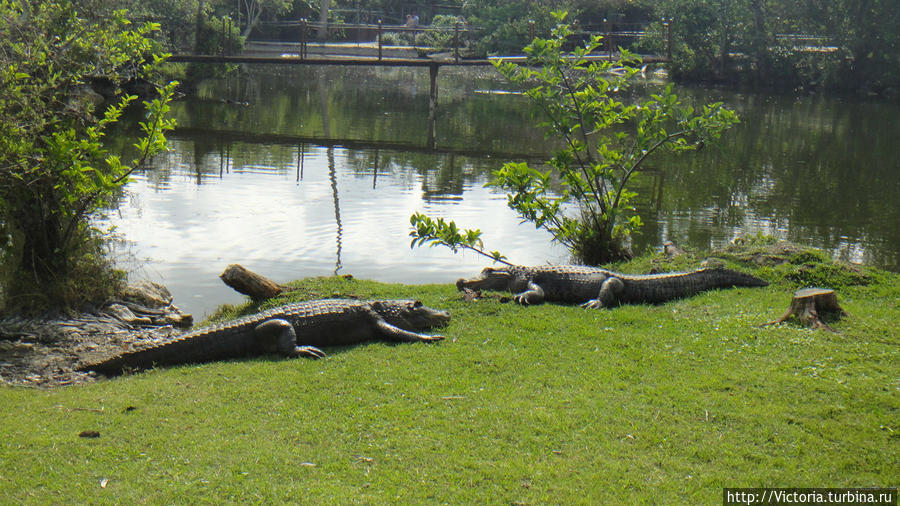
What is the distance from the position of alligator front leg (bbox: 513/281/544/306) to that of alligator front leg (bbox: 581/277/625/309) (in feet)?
1.53

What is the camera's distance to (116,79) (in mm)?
8750

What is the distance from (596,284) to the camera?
25.7 feet

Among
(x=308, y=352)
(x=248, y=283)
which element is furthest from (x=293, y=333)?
(x=248, y=283)

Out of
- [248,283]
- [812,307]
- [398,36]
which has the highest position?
[398,36]

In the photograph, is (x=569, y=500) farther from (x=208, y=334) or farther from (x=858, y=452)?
(x=208, y=334)

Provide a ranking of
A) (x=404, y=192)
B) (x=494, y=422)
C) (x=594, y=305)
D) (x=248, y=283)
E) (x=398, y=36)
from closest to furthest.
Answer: (x=494, y=422) < (x=594, y=305) < (x=248, y=283) < (x=404, y=192) < (x=398, y=36)

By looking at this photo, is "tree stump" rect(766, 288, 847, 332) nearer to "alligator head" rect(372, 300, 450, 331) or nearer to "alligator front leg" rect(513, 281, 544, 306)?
"alligator front leg" rect(513, 281, 544, 306)

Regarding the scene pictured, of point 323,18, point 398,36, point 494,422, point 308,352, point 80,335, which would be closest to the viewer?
point 494,422

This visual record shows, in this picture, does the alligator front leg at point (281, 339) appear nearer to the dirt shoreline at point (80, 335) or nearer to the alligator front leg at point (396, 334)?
the alligator front leg at point (396, 334)

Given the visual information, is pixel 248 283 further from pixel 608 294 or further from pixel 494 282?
pixel 608 294

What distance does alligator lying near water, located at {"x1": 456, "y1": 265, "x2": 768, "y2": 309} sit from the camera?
25.5 ft

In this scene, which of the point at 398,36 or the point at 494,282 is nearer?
the point at 494,282

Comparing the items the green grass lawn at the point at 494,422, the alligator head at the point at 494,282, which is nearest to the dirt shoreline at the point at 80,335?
the green grass lawn at the point at 494,422

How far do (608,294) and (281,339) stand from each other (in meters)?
3.24
